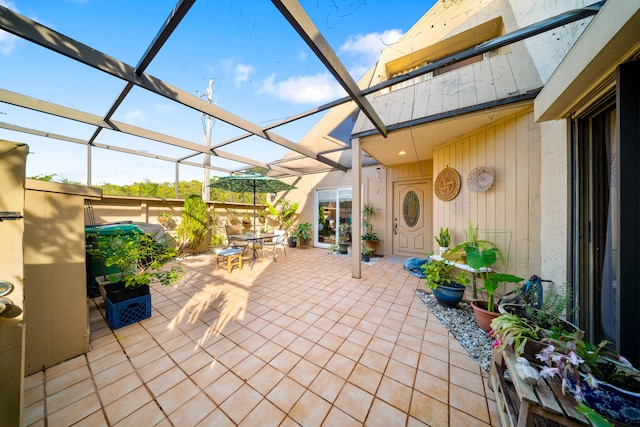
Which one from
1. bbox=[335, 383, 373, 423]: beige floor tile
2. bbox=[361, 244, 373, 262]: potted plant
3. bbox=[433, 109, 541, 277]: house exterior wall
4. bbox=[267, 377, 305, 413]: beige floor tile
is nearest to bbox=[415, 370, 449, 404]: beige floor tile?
bbox=[335, 383, 373, 423]: beige floor tile

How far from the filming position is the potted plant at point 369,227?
20.5 feet

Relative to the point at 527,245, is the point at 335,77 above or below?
above

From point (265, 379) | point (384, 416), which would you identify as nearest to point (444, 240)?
point (384, 416)

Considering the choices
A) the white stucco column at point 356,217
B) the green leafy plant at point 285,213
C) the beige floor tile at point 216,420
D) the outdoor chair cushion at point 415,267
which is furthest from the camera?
the green leafy plant at point 285,213

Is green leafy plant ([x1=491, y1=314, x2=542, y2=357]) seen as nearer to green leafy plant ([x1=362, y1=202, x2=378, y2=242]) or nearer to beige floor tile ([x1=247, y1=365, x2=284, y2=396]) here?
beige floor tile ([x1=247, y1=365, x2=284, y2=396])

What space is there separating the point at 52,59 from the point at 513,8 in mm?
7173

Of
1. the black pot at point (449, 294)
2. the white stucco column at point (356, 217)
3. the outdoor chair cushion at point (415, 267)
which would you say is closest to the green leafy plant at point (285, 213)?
the white stucco column at point (356, 217)

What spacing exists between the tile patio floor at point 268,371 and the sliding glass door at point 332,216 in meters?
4.21

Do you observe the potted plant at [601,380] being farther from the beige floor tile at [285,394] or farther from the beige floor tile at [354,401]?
the beige floor tile at [285,394]

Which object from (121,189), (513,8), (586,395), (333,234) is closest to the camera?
(586,395)

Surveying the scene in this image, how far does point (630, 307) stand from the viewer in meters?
1.28

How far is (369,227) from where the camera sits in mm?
6508

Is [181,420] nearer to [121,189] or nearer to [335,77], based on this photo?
[335,77]

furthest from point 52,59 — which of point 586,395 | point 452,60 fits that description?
Answer: point 586,395
